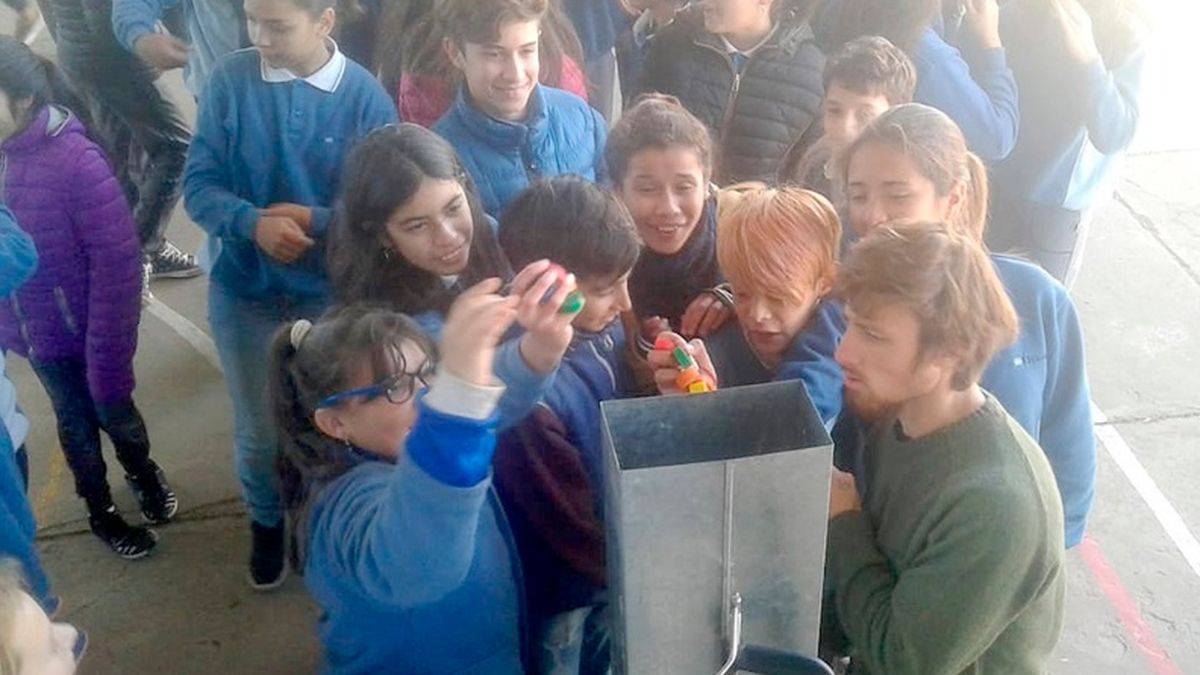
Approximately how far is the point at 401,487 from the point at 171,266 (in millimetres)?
3828

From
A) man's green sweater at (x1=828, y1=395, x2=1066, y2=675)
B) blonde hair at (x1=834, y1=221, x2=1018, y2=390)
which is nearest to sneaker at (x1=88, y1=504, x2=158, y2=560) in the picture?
man's green sweater at (x1=828, y1=395, x2=1066, y2=675)

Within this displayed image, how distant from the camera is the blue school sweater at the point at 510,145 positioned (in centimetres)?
264

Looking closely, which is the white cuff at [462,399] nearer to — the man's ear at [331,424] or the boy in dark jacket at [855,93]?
the man's ear at [331,424]

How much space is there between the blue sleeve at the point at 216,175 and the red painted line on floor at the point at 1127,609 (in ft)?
8.42

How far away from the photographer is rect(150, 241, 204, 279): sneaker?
188 inches

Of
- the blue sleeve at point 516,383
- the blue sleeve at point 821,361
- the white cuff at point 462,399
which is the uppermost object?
the white cuff at point 462,399

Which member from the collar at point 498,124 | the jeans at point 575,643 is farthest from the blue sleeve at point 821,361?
the collar at point 498,124

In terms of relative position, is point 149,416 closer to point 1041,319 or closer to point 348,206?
point 348,206

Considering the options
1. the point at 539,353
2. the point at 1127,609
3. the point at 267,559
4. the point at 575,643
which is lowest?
the point at 1127,609

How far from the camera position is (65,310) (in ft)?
9.21

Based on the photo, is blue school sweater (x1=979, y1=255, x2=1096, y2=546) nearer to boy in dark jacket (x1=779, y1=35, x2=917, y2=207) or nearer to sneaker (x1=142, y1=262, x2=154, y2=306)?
boy in dark jacket (x1=779, y1=35, x2=917, y2=207)

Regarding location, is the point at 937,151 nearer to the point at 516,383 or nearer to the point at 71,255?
the point at 516,383

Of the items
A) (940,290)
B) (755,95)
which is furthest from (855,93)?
(940,290)

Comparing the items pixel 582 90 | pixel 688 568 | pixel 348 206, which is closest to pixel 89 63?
pixel 582 90
